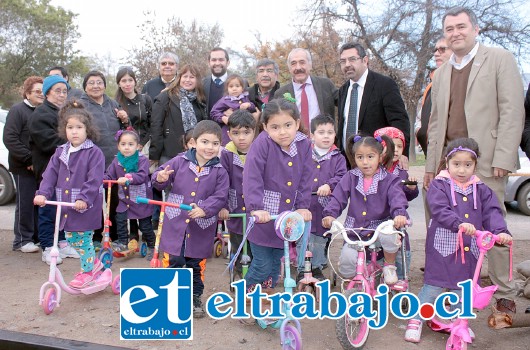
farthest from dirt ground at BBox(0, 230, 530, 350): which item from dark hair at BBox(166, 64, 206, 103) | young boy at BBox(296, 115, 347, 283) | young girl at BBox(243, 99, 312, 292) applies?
dark hair at BBox(166, 64, 206, 103)

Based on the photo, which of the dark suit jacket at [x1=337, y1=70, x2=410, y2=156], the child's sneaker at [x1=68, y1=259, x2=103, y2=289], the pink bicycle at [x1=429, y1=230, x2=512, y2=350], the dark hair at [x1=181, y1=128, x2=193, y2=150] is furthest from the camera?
the dark hair at [x1=181, y1=128, x2=193, y2=150]

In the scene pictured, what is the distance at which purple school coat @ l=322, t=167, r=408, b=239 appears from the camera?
14.5ft

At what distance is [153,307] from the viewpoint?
12.8 feet

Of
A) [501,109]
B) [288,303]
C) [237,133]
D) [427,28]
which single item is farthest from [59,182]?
[427,28]

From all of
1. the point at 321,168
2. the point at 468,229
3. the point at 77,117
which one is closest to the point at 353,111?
the point at 321,168

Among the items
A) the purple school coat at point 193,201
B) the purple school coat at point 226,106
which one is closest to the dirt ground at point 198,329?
the purple school coat at point 193,201

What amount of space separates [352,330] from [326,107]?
3025 millimetres

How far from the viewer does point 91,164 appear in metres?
4.94

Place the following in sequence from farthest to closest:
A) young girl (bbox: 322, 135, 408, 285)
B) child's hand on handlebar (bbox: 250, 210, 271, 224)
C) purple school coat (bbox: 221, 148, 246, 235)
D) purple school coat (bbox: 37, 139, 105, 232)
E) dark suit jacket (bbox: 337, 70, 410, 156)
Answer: dark suit jacket (bbox: 337, 70, 410, 156), purple school coat (bbox: 221, 148, 246, 235), purple school coat (bbox: 37, 139, 105, 232), young girl (bbox: 322, 135, 408, 285), child's hand on handlebar (bbox: 250, 210, 271, 224)

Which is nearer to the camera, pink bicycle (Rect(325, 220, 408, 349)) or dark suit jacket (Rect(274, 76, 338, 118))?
pink bicycle (Rect(325, 220, 408, 349))

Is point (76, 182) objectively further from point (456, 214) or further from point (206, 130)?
point (456, 214)

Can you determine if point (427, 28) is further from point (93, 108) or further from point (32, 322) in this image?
point (32, 322)

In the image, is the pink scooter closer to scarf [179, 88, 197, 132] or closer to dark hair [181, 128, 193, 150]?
dark hair [181, 128, 193, 150]

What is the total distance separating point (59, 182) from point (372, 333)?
3101 millimetres
